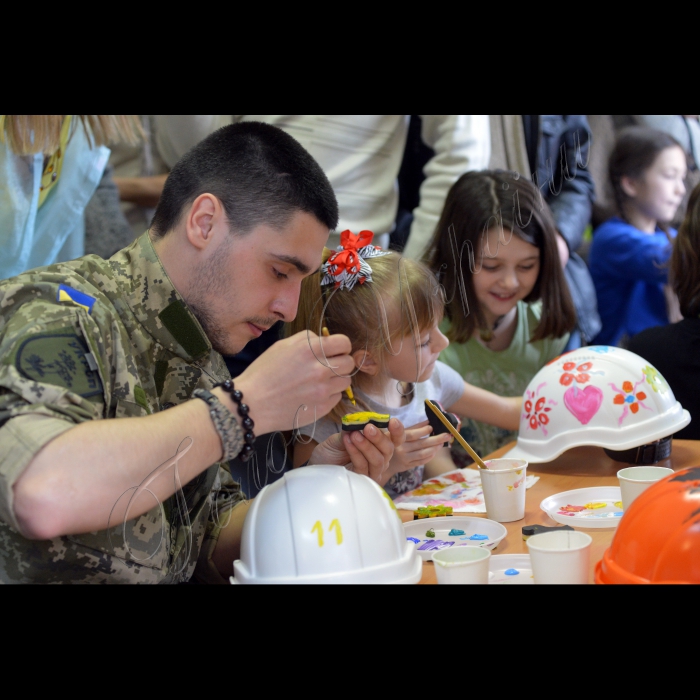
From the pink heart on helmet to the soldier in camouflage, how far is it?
534mm

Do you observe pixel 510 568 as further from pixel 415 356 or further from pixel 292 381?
pixel 415 356

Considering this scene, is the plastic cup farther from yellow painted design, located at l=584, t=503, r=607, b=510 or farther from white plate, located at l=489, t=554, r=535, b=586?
white plate, located at l=489, t=554, r=535, b=586

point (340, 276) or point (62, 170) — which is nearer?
point (340, 276)

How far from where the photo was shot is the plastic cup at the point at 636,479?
4.32 ft

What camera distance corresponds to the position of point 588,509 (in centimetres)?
144

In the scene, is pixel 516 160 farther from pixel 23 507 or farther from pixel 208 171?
pixel 23 507

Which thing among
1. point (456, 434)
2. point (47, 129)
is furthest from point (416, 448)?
point (47, 129)

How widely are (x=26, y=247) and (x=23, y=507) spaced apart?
1.04 meters

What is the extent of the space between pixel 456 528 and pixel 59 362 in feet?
2.46

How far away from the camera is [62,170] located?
6.00 ft

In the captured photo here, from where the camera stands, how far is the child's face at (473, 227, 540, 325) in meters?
1.81

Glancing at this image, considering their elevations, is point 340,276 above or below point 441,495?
above

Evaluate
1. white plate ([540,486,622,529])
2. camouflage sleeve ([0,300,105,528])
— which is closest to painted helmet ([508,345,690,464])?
white plate ([540,486,622,529])

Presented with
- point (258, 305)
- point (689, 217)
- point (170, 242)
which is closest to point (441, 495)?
point (258, 305)
